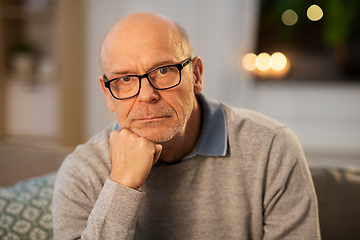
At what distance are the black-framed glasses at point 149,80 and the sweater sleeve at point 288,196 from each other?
380mm

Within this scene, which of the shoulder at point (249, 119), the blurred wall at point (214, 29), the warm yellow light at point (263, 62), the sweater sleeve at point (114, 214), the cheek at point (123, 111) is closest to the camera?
the sweater sleeve at point (114, 214)

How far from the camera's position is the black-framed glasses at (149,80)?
941mm

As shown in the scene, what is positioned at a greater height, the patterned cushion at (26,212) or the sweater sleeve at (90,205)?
the sweater sleeve at (90,205)

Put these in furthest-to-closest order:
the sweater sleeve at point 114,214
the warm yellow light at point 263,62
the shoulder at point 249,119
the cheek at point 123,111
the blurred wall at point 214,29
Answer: the warm yellow light at point 263,62, the blurred wall at point 214,29, the shoulder at point 249,119, the cheek at point 123,111, the sweater sleeve at point 114,214

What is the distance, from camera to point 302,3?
3033mm

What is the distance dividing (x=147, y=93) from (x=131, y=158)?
191 mm

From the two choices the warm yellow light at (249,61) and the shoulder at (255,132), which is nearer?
the shoulder at (255,132)

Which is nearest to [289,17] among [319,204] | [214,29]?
[214,29]

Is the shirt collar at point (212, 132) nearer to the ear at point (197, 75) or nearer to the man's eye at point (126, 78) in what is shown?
the ear at point (197, 75)

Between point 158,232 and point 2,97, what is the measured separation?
2.83 m

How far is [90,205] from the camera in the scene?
999 millimetres

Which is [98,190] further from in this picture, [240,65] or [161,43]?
[240,65]


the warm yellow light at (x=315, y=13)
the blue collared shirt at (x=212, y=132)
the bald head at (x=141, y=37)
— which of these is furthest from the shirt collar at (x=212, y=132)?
the warm yellow light at (x=315, y=13)

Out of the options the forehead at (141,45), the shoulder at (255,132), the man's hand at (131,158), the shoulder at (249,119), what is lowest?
the man's hand at (131,158)
